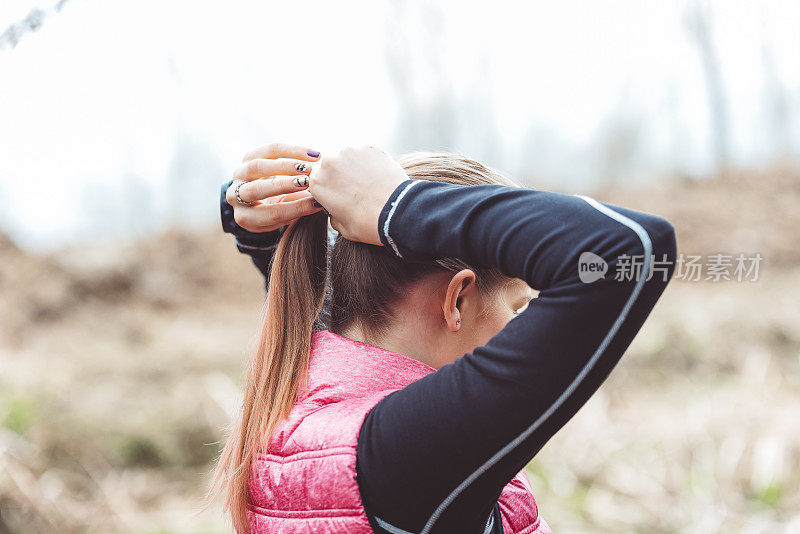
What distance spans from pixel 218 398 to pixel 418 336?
2895 mm

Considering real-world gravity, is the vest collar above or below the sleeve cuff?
below

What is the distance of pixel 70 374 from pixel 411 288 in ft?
11.2

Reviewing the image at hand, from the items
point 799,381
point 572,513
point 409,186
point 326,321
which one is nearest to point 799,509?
point 572,513

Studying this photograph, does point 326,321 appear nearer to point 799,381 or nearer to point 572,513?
point 572,513

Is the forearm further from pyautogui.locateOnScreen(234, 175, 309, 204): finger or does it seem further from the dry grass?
the dry grass

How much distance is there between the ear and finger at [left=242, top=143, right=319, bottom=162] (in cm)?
29

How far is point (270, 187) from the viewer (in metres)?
1.09

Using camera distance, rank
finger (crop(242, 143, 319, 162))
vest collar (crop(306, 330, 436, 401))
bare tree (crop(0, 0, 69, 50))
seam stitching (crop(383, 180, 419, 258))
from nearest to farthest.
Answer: bare tree (crop(0, 0, 69, 50))
seam stitching (crop(383, 180, 419, 258))
vest collar (crop(306, 330, 436, 401))
finger (crop(242, 143, 319, 162))

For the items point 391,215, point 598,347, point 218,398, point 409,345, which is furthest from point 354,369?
point 218,398

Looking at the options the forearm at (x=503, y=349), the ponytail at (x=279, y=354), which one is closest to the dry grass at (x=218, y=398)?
the ponytail at (x=279, y=354)

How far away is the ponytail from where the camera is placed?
102 centimetres

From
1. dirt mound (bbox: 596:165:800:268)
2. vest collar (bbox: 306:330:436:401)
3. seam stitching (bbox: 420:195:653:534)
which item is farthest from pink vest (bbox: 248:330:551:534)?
dirt mound (bbox: 596:165:800:268)

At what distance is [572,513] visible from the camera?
309 cm

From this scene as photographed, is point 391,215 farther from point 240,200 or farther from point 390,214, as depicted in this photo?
point 240,200
